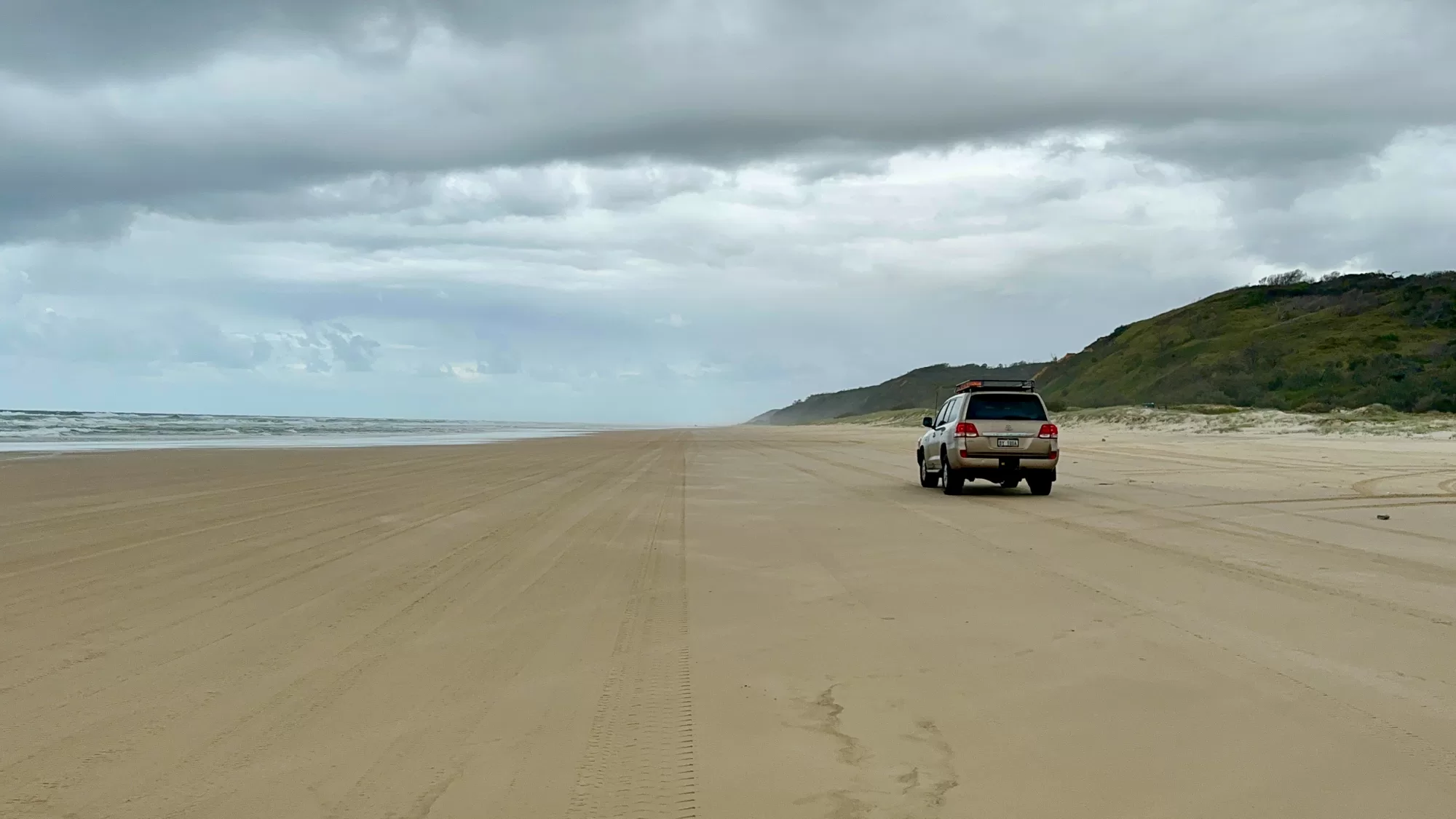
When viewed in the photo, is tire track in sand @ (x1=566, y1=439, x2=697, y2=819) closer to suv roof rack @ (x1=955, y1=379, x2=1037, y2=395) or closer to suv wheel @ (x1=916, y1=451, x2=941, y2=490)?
suv roof rack @ (x1=955, y1=379, x2=1037, y2=395)

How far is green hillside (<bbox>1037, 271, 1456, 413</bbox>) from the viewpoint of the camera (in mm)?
61938

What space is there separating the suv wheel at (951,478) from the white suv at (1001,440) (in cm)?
1

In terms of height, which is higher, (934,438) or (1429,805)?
(934,438)

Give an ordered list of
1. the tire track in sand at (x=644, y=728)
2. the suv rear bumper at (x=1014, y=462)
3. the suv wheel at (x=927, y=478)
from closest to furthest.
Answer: the tire track in sand at (x=644, y=728) < the suv rear bumper at (x=1014, y=462) < the suv wheel at (x=927, y=478)

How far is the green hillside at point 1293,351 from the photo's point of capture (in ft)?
203

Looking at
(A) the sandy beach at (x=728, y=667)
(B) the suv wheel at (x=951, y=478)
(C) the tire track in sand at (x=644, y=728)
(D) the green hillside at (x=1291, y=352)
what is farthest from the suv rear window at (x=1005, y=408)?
(D) the green hillside at (x=1291, y=352)

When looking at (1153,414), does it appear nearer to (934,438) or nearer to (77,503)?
(934,438)

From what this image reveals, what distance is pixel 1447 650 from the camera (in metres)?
6.22

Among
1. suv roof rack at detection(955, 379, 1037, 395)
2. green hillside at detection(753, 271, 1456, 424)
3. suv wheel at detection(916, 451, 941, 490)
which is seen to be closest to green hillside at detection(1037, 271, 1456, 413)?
green hillside at detection(753, 271, 1456, 424)

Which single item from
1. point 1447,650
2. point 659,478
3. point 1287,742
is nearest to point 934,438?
point 659,478

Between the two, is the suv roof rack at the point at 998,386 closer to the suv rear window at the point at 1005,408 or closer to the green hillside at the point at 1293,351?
the suv rear window at the point at 1005,408

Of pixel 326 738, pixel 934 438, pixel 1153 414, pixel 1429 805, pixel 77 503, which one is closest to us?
pixel 1429 805

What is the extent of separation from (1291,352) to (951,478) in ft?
217

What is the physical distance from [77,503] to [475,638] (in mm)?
12000
